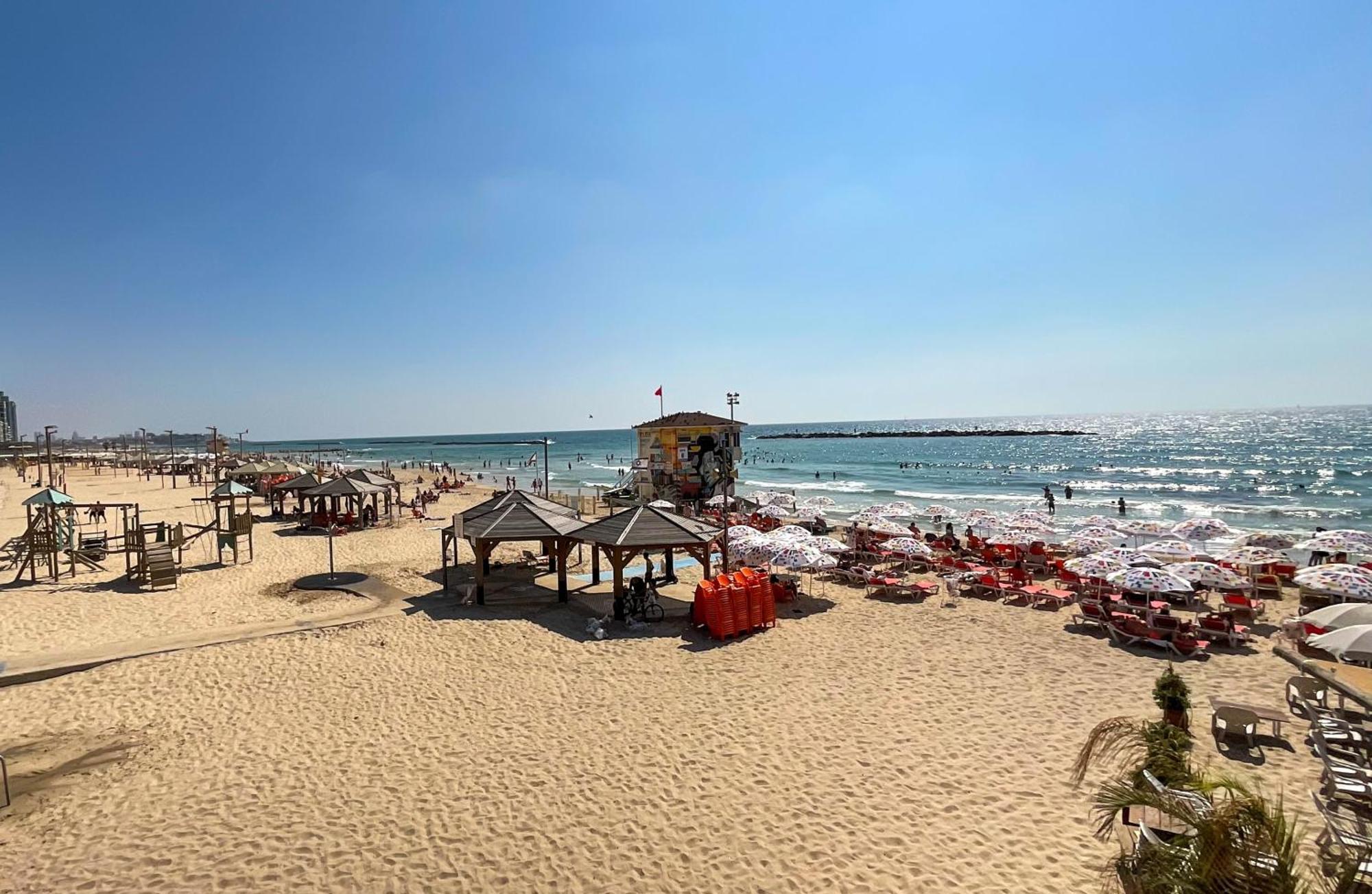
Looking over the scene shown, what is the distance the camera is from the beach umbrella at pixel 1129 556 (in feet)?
47.3

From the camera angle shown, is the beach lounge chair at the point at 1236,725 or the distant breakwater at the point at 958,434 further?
the distant breakwater at the point at 958,434

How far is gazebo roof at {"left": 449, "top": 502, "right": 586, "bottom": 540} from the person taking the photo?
1402 cm

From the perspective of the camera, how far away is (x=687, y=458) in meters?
33.4

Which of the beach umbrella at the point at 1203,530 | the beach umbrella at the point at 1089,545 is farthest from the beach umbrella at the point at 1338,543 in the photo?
the beach umbrella at the point at 1089,545

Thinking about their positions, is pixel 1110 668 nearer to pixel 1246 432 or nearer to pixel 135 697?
pixel 135 697

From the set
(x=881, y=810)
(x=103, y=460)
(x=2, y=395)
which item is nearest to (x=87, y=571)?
(x=881, y=810)

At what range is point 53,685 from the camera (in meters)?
9.34

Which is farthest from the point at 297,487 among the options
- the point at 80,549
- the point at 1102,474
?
the point at 1102,474

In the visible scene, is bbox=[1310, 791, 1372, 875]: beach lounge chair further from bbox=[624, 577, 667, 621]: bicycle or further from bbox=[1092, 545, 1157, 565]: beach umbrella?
bbox=[624, 577, 667, 621]: bicycle

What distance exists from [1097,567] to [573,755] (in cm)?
1186

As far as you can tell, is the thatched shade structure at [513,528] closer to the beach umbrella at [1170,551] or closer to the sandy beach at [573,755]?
the sandy beach at [573,755]

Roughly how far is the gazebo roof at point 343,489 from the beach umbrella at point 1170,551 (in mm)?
24697

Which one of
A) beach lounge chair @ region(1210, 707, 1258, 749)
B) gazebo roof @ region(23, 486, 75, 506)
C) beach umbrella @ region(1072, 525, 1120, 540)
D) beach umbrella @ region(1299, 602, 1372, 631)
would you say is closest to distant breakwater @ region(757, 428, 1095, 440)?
beach umbrella @ region(1072, 525, 1120, 540)

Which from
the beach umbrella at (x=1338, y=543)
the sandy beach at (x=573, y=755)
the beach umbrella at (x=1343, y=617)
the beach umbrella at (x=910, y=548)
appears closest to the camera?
the sandy beach at (x=573, y=755)
